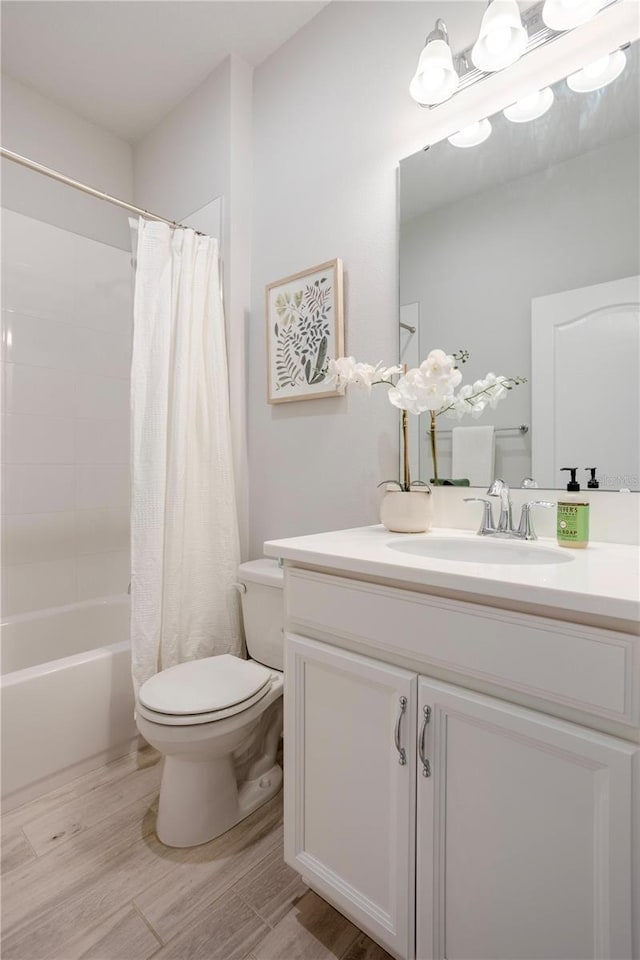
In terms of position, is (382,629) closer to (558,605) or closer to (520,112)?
(558,605)

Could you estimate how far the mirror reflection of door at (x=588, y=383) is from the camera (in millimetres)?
1120

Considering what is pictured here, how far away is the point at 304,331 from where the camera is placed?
1780mm

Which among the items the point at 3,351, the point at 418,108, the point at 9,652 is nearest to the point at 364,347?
the point at 418,108

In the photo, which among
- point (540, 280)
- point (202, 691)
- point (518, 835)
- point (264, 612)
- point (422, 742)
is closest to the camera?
point (518, 835)

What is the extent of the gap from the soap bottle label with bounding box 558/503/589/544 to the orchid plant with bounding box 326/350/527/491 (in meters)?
0.38

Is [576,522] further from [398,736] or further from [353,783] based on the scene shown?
[353,783]

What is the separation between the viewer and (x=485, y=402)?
4.46 feet

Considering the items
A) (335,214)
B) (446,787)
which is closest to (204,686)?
(446,787)

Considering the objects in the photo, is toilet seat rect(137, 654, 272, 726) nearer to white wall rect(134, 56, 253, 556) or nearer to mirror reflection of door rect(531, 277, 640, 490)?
white wall rect(134, 56, 253, 556)

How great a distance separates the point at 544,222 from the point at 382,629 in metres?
1.11

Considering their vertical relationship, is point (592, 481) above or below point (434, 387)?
below

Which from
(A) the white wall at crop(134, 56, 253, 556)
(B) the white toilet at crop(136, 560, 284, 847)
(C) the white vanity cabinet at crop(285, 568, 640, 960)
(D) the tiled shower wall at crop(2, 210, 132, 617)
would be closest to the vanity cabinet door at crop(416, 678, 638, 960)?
(C) the white vanity cabinet at crop(285, 568, 640, 960)

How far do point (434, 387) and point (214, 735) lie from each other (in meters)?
1.11

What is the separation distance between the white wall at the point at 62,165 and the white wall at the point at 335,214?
908 mm
